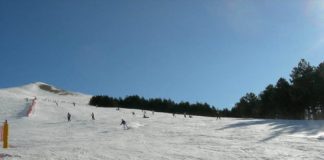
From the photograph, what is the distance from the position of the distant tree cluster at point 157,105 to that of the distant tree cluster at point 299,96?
3617 centimetres

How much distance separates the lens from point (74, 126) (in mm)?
48719

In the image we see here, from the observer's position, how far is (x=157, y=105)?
5492 inches

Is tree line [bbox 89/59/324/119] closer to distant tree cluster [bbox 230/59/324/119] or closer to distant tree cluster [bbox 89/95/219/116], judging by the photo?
distant tree cluster [bbox 230/59/324/119]

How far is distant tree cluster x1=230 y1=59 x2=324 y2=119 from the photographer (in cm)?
8294

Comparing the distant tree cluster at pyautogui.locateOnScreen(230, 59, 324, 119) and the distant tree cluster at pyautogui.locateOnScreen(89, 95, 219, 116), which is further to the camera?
the distant tree cluster at pyautogui.locateOnScreen(89, 95, 219, 116)

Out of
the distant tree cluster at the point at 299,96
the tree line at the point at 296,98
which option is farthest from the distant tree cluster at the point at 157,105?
the distant tree cluster at the point at 299,96

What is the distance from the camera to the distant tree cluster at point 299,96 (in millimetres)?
82938

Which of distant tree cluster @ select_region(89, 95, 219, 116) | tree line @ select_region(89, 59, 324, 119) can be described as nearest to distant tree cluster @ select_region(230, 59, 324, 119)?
tree line @ select_region(89, 59, 324, 119)

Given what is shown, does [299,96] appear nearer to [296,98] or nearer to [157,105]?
[296,98]

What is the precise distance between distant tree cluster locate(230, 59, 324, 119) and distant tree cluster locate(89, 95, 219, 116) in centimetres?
3617

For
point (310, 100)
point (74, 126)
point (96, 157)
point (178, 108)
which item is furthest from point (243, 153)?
point (178, 108)

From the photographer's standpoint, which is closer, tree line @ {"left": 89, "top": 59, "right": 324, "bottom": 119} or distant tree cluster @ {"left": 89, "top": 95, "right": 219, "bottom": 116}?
tree line @ {"left": 89, "top": 59, "right": 324, "bottom": 119}

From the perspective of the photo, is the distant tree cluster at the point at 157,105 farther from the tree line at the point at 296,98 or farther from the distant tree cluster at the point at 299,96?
the distant tree cluster at the point at 299,96

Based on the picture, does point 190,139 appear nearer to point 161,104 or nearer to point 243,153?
point 243,153
